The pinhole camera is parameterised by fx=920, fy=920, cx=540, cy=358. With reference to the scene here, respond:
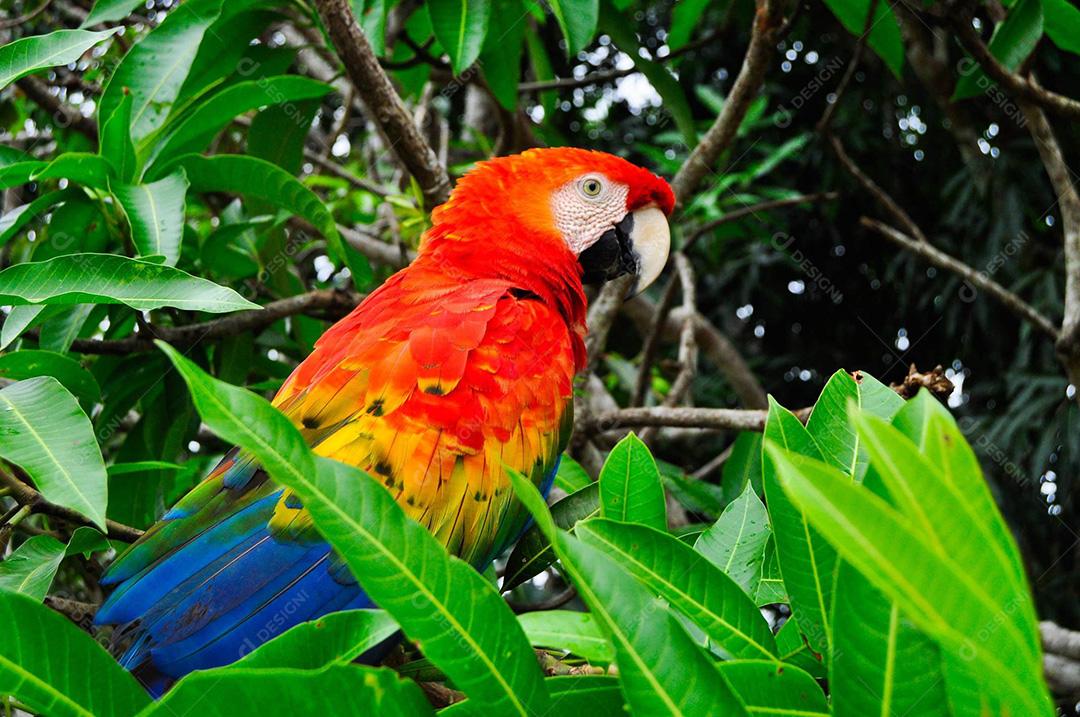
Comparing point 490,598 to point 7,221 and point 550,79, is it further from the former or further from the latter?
point 550,79

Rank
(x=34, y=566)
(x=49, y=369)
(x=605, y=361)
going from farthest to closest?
(x=605, y=361) → (x=49, y=369) → (x=34, y=566)

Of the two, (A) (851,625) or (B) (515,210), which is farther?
(B) (515,210)

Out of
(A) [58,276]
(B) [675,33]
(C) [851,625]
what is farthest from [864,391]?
(B) [675,33]

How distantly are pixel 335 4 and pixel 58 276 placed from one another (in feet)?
1.84

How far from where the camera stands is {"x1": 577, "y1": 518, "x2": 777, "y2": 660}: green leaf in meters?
0.62

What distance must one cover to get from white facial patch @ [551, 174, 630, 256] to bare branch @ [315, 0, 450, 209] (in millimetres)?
272

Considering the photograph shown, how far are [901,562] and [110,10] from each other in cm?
Result: 147

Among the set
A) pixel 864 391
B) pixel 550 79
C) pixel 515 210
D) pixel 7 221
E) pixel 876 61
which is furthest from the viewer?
pixel 876 61

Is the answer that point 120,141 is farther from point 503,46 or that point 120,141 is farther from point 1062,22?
point 1062,22

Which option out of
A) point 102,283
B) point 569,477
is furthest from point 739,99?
point 102,283

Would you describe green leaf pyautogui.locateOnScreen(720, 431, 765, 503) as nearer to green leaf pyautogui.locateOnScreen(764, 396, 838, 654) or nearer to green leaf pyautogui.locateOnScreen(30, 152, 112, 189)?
green leaf pyautogui.locateOnScreen(764, 396, 838, 654)

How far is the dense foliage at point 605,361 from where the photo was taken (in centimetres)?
50

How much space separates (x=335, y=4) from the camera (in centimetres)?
128

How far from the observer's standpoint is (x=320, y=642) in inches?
21.9
